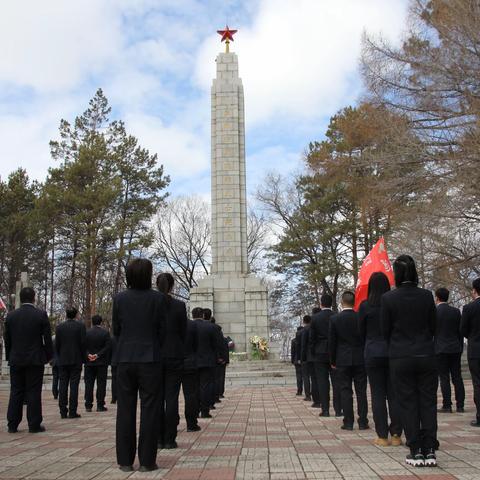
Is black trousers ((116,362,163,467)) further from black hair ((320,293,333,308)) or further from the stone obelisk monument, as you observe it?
the stone obelisk monument

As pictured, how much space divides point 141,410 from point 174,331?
4.65ft

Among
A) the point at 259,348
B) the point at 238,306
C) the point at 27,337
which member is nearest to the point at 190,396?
the point at 27,337

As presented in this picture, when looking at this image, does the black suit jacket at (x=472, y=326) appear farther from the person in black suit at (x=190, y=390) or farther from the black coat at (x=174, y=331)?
the black coat at (x=174, y=331)

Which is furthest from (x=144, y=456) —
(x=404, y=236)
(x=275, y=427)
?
(x=404, y=236)

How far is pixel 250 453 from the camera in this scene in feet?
19.3

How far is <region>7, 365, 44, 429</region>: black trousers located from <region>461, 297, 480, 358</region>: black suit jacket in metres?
5.64

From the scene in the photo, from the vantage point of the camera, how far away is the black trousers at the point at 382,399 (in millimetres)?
6328

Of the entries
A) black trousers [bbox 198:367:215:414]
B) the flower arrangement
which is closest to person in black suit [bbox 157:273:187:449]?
black trousers [bbox 198:367:215:414]

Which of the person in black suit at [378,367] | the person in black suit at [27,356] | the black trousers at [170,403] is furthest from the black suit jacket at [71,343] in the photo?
the person in black suit at [378,367]

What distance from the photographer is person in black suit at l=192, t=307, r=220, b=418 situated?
9.43 meters

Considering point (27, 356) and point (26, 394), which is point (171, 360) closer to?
point (27, 356)

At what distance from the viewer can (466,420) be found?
8.30 meters

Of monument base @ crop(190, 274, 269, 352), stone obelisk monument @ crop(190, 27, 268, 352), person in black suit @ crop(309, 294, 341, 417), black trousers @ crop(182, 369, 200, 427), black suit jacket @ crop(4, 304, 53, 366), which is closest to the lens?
black trousers @ crop(182, 369, 200, 427)

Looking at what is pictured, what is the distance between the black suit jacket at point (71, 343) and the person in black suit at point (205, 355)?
208cm
